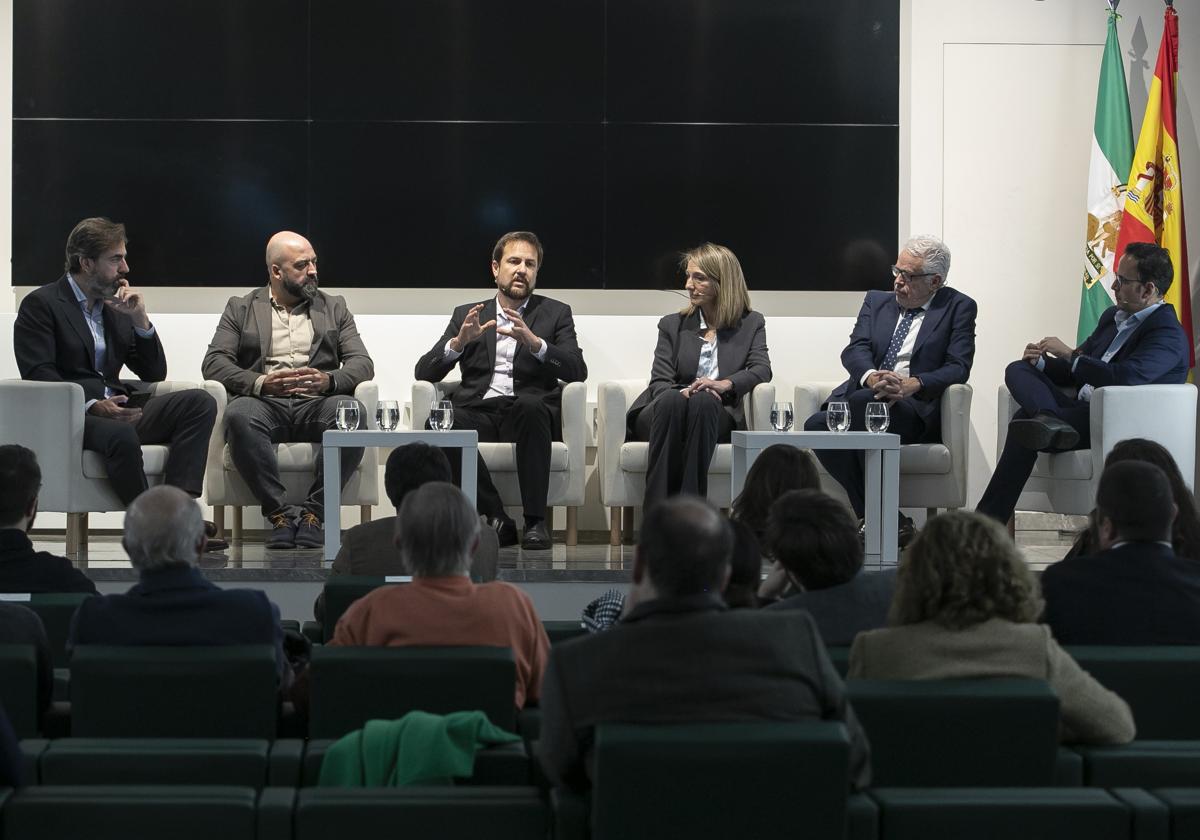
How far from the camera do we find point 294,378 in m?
5.67

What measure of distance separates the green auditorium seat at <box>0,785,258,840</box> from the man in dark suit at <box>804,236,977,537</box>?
4015 millimetres

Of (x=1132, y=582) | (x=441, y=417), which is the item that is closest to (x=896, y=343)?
(x=441, y=417)

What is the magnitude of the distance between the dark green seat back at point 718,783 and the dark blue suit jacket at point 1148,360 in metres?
4.11

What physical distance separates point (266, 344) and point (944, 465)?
268 centimetres

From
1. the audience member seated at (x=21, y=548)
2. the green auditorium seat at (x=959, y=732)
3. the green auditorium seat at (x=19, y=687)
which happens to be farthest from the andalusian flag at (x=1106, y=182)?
the green auditorium seat at (x=19, y=687)

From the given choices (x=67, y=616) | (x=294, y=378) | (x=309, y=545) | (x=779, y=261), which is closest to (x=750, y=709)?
(x=67, y=616)

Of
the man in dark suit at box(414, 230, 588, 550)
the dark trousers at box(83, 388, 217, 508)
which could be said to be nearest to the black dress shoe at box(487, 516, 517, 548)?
the man in dark suit at box(414, 230, 588, 550)

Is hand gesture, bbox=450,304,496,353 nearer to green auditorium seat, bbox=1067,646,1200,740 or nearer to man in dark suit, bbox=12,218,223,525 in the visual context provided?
man in dark suit, bbox=12,218,223,525

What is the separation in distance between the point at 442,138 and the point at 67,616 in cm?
407

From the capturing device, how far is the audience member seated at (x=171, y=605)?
2367 millimetres

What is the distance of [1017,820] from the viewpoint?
1766 mm

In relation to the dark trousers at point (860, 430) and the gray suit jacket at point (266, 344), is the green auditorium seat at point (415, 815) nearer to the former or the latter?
the dark trousers at point (860, 430)

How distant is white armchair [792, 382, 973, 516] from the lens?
5574mm

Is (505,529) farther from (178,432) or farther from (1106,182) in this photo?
(1106,182)
